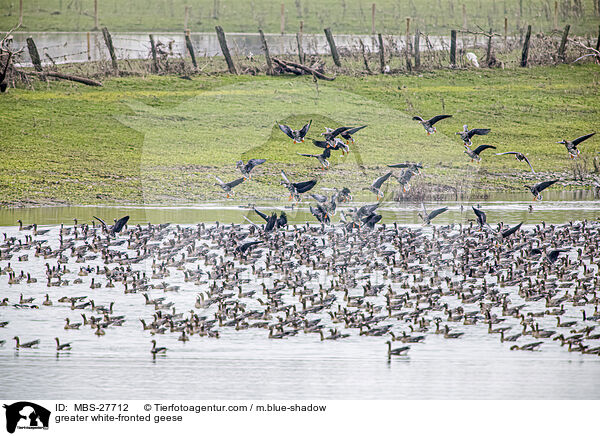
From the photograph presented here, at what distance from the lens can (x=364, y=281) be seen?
679 inches

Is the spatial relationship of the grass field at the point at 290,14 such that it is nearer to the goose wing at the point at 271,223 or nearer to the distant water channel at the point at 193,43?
the distant water channel at the point at 193,43

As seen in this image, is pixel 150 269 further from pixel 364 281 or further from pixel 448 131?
pixel 448 131

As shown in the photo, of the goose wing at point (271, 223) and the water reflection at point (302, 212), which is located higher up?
the goose wing at point (271, 223)

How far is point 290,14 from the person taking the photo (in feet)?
232

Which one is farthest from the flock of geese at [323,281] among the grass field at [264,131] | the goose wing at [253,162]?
the grass field at [264,131]

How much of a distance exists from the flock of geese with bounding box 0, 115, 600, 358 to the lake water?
7.0 inches

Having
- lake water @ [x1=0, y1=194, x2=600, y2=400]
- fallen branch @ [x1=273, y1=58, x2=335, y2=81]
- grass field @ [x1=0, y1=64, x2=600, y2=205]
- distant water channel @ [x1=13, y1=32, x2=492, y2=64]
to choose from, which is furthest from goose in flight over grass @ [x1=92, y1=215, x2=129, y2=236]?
distant water channel @ [x1=13, y1=32, x2=492, y2=64]

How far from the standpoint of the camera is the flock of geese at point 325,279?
14.2 meters

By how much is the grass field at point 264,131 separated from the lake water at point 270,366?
13104mm

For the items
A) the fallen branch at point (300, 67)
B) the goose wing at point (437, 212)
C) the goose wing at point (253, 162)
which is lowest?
the goose wing at point (437, 212)

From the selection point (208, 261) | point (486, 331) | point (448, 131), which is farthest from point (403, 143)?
point (486, 331)

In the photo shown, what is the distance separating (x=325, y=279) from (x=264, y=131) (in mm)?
17569

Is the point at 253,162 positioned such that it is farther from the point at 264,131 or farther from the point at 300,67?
the point at 300,67

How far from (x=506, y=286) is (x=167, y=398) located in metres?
7.50
